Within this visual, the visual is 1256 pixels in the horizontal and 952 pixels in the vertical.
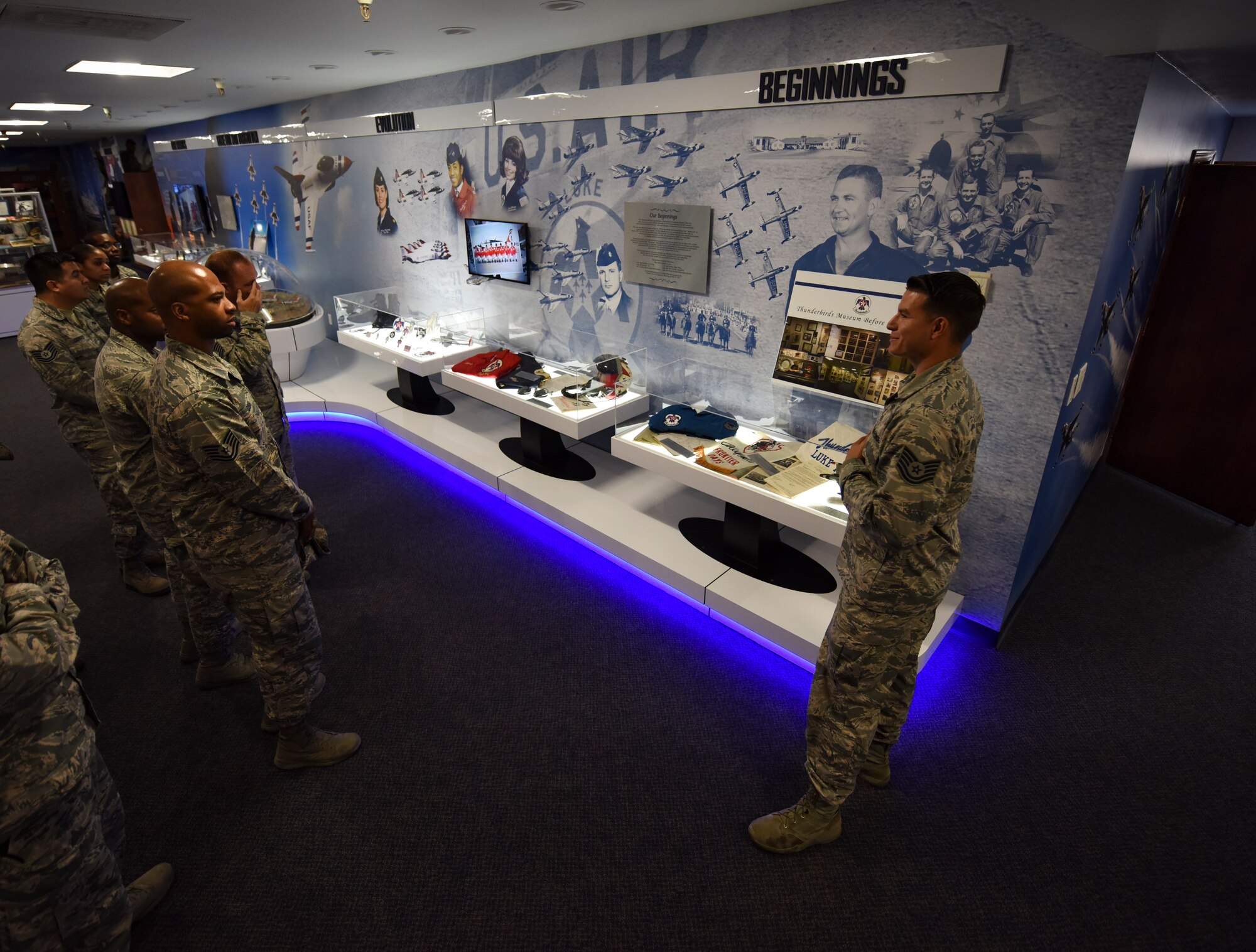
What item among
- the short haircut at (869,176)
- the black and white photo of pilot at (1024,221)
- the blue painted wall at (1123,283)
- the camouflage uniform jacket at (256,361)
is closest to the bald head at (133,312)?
the camouflage uniform jacket at (256,361)

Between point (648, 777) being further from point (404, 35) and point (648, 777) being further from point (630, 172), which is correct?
point (404, 35)

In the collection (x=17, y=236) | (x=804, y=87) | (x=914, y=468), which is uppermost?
(x=804, y=87)

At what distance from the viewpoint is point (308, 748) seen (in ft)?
8.04

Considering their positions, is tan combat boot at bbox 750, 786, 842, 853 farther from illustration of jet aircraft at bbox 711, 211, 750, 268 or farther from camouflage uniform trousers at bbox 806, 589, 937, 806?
illustration of jet aircraft at bbox 711, 211, 750, 268

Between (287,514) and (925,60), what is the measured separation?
122 inches

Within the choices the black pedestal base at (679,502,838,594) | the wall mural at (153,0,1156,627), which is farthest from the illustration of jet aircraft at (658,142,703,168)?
the black pedestal base at (679,502,838,594)

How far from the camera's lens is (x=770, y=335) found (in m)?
3.56

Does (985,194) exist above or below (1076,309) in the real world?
above

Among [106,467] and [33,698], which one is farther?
[106,467]

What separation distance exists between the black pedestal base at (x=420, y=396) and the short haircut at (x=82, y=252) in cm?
212

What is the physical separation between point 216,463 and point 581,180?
3170mm

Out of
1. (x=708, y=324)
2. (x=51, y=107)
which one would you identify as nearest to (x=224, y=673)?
(x=708, y=324)

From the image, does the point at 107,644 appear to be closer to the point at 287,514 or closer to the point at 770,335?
the point at 287,514

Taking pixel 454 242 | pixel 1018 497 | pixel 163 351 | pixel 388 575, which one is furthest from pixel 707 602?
pixel 454 242
